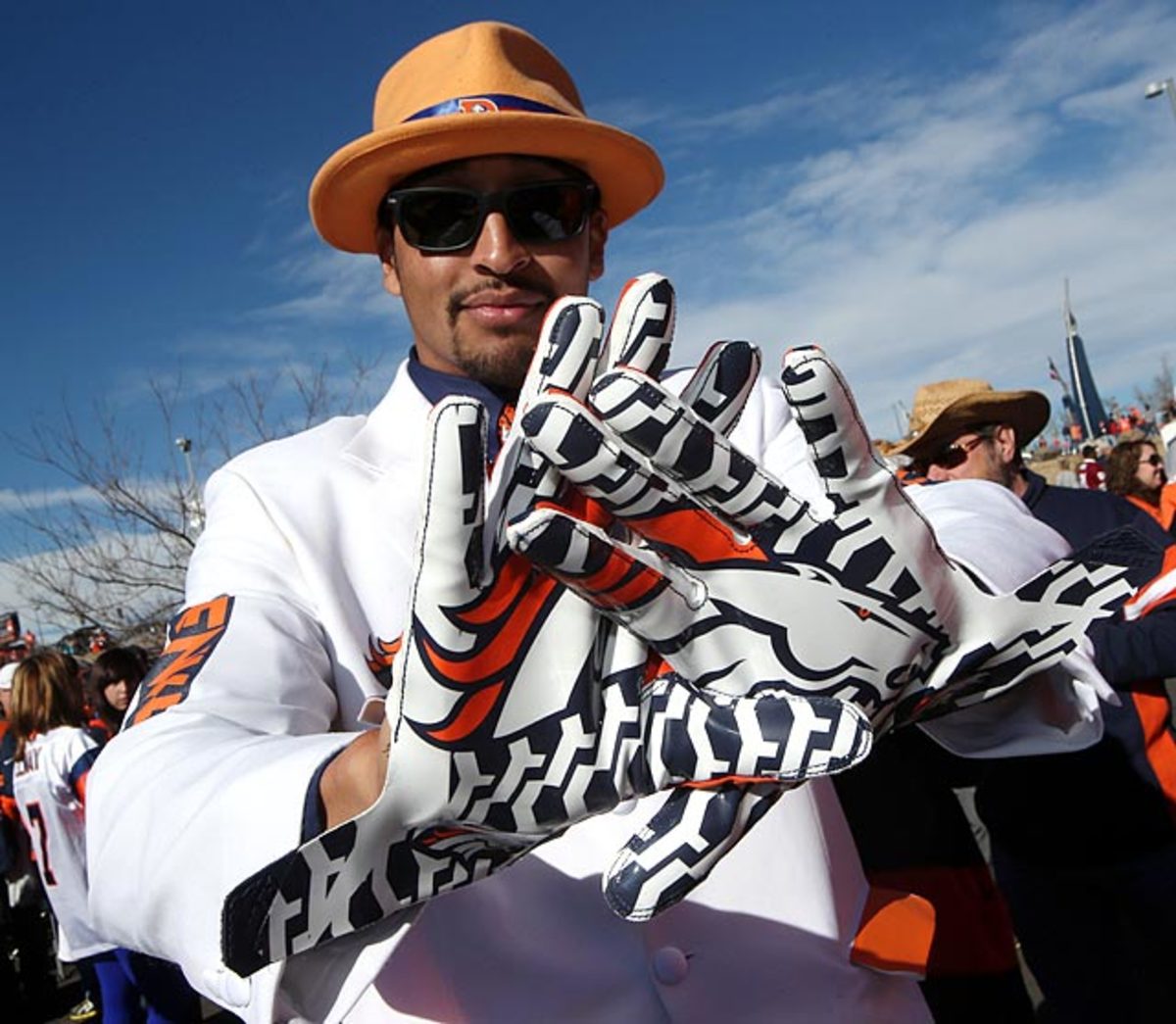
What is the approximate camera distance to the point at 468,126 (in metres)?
1.52

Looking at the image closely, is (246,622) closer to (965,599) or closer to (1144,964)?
(965,599)

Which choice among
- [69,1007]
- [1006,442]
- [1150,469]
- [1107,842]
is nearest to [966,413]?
[1006,442]

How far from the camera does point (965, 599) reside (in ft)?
3.29

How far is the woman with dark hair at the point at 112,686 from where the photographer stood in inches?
201

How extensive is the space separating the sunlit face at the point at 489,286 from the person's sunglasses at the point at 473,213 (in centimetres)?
1

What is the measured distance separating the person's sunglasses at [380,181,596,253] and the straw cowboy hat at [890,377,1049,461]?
247cm

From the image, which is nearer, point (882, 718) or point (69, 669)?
point (882, 718)

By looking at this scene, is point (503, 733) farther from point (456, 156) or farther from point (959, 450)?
point (959, 450)

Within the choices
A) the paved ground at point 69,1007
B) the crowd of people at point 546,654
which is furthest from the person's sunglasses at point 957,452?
the paved ground at point 69,1007

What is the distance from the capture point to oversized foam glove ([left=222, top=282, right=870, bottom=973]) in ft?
2.79

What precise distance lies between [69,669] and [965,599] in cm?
479

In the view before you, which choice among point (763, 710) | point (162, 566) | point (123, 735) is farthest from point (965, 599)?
point (162, 566)

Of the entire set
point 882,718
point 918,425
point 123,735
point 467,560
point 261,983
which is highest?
point 918,425

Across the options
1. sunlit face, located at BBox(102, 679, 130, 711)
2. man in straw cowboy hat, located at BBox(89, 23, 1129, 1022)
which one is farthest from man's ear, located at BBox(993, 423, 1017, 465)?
sunlit face, located at BBox(102, 679, 130, 711)
